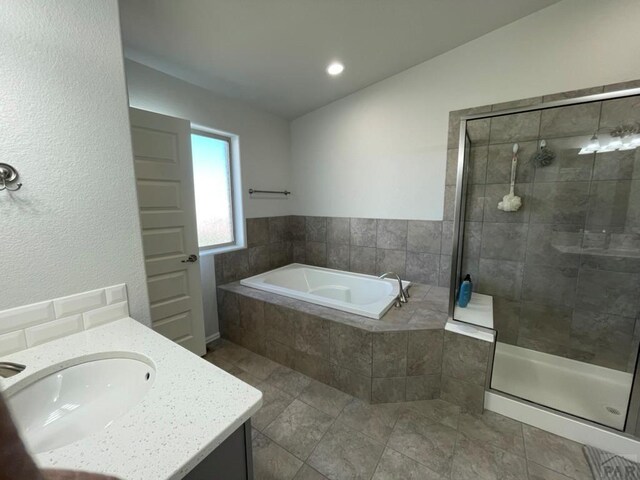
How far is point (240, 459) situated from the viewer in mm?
750

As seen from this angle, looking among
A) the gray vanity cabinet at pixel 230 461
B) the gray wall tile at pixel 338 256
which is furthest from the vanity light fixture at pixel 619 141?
the gray vanity cabinet at pixel 230 461

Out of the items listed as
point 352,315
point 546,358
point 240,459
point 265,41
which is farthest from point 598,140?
point 240,459

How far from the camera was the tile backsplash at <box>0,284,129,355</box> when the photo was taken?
3.04 feet

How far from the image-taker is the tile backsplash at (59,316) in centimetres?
93

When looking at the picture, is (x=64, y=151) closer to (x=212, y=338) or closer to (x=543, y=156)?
(x=212, y=338)

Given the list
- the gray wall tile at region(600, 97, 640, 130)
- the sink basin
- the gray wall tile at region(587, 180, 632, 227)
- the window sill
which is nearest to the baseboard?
the window sill

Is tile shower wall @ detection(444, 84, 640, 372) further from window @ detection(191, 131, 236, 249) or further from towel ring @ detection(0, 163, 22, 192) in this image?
towel ring @ detection(0, 163, 22, 192)

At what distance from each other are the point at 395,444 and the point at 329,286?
5.33 ft

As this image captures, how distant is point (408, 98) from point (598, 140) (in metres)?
1.45

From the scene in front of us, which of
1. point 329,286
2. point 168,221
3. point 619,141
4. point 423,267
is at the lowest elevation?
point 329,286

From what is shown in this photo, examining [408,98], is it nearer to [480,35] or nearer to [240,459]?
[480,35]

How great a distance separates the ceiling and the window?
49cm

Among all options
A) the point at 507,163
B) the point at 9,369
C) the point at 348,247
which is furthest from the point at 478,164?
the point at 9,369

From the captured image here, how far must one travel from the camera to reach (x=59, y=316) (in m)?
1.02
